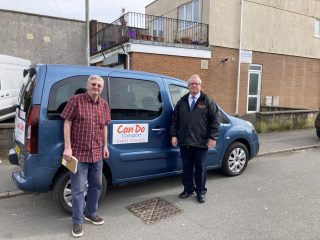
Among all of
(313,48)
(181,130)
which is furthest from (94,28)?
(181,130)

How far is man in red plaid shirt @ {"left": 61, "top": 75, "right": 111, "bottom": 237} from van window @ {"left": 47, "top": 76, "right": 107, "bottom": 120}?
342mm

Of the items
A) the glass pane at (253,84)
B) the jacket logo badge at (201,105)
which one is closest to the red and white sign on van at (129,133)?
the jacket logo badge at (201,105)

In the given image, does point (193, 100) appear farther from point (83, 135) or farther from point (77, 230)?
point (77, 230)

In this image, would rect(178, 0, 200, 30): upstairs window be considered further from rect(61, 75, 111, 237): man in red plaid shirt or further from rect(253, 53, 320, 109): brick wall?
rect(61, 75, 111, 237): man in red plaid shirt

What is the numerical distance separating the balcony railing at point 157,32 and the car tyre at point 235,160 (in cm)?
698

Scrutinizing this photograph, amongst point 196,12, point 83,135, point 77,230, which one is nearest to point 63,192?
point 77,230

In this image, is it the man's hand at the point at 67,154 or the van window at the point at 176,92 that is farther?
the van window at the point at 176,92

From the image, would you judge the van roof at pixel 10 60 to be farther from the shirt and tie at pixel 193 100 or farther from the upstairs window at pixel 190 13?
the shirt and tie at pixel 193 100

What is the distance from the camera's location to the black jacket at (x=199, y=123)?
4.43 meters

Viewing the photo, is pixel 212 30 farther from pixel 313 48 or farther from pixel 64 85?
pixel 64 85

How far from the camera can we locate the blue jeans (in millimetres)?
3539

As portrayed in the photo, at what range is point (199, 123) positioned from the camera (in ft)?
14.6

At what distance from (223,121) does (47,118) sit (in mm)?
3086

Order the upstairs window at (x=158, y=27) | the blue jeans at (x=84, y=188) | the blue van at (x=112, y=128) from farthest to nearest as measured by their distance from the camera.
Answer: the upstairs window at (x=158, y=27)
the blue van at (x=112, y=128)
the blue jeans at (x=84, y=188)
